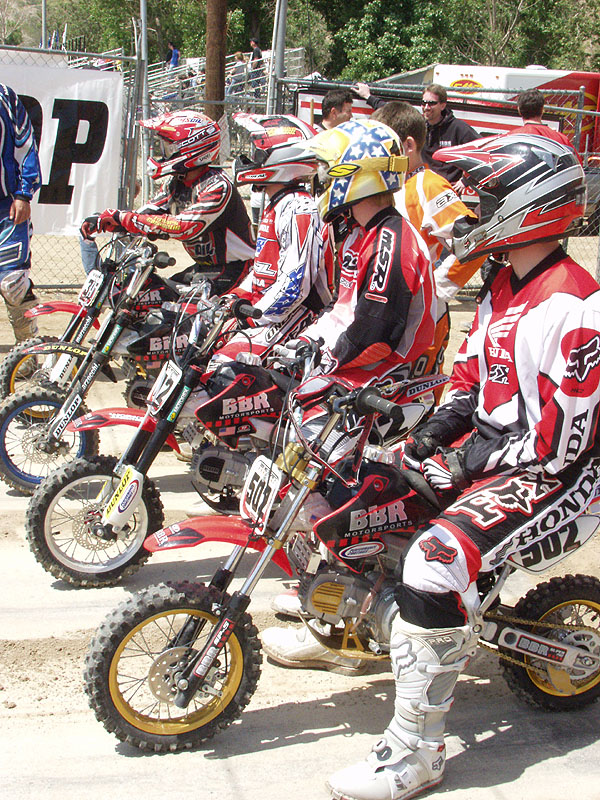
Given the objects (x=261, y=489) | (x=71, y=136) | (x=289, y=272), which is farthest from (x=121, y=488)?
(x=71, y=136)

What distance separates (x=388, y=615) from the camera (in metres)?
3.29

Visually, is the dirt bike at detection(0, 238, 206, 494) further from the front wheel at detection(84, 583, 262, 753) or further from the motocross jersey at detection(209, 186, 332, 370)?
the front wheel at detection(84, 583, 262, 753)

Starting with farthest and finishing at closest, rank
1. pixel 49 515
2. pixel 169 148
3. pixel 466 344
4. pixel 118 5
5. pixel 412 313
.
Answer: pixel 118 5, pixel 169 148, pixel 49 515, pixel 412 313, pixel 466 344

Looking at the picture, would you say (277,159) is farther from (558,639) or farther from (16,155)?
(558,639)

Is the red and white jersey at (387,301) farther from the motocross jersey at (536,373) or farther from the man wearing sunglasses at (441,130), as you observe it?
the man wearing sunglasses at (441,130)

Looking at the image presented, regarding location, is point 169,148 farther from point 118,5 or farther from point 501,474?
point 118,5

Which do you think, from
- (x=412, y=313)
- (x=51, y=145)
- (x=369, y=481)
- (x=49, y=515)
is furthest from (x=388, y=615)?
(x=51, y=145)

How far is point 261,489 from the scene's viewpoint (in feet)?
10.6

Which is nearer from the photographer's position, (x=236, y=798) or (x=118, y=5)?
(x=236, y=798)

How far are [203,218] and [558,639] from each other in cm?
367

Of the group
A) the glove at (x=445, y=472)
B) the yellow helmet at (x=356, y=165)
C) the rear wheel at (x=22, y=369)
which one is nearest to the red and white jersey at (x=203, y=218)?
the rear wheel at (x=22, y=369)

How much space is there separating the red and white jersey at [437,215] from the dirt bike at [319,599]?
7.38 feet

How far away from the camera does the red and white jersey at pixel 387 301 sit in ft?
12.4

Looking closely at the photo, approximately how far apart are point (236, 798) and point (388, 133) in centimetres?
279
